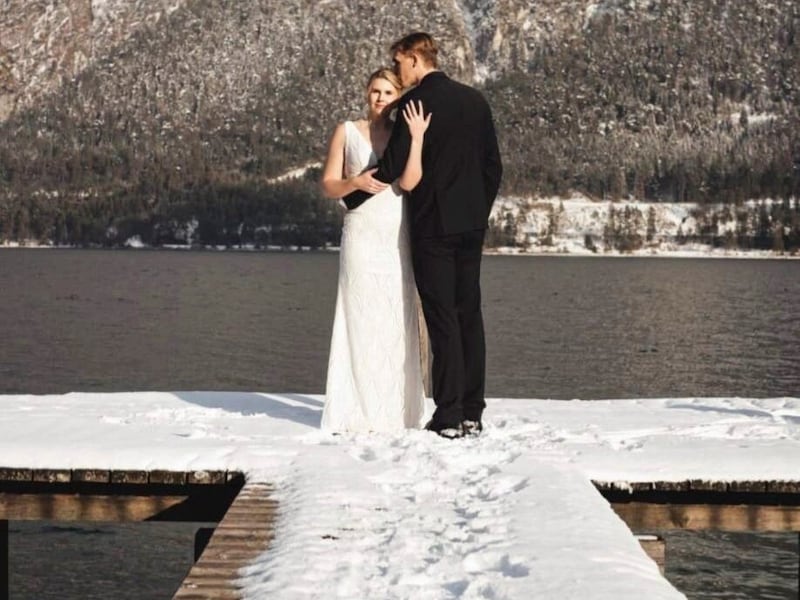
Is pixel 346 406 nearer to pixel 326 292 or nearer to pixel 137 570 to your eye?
pixel 137 570

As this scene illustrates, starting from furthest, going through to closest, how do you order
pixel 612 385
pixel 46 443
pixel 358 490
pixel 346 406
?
pixel 612 385, pixel 346 406, pixel 46 443, pixel 358 490

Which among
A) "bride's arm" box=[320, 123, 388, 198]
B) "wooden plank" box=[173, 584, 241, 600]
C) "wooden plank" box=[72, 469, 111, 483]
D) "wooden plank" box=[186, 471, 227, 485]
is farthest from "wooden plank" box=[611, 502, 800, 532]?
"wooden plank" box=[173, 584, 241, 600]

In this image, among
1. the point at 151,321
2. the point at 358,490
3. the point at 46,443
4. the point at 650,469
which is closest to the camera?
the point at 358,490

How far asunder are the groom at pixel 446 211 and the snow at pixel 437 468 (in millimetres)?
455

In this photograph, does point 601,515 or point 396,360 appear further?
point 396,360

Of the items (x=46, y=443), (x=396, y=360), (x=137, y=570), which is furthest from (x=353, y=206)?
(x=137, y=570)

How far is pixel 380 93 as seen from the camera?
9.56m

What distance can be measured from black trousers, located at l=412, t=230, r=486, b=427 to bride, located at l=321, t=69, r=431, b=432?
0.91ft

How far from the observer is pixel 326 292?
407ft

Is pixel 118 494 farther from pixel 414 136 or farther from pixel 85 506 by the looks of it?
pixel 414 136

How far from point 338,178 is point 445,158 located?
0.93m

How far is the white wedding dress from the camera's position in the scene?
9609mm

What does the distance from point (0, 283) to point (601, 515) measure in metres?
132

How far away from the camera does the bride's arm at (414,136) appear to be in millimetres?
9258
